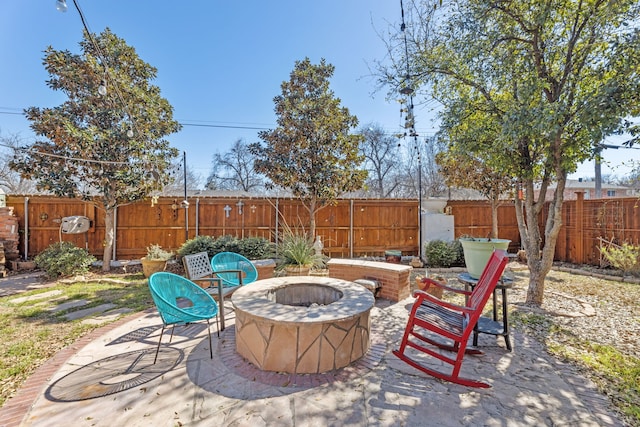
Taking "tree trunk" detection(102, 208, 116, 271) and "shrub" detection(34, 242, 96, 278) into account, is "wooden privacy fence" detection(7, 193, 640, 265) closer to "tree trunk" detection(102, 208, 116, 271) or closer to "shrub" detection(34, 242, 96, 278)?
"tree trunk" detection(102, 208, 116, 271)

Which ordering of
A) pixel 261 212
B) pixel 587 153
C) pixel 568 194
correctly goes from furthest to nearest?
1. pixel 568 194
2. pixel 261 212
3. pixel 587 153

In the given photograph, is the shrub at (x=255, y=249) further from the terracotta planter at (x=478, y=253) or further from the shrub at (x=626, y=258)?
the shrub at (x=626, y=258)

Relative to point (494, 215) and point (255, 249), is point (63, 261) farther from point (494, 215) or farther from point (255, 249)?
point (494, 215)

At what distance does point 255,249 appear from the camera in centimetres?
682

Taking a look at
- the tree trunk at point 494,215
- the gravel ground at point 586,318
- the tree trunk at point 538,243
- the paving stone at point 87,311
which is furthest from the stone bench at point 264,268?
the tree trunk at point 494,215

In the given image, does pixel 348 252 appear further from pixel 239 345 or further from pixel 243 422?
pixel 243 422

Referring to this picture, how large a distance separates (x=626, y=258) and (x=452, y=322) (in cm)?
612

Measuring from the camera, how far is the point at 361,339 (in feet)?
8.63

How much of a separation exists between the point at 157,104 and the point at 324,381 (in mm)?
7395

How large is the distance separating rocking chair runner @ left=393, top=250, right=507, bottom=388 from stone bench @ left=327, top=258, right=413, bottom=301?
1355 mm

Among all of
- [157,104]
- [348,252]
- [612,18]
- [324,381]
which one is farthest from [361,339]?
[157,104]

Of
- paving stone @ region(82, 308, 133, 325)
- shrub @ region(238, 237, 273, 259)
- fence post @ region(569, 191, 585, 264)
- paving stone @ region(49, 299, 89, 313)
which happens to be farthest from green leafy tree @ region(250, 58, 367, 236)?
fence post @ region(569, 191, 585, 264)

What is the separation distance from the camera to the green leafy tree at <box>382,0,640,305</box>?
315 centimetres

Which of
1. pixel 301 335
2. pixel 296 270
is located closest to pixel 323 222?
pixel 296 270
